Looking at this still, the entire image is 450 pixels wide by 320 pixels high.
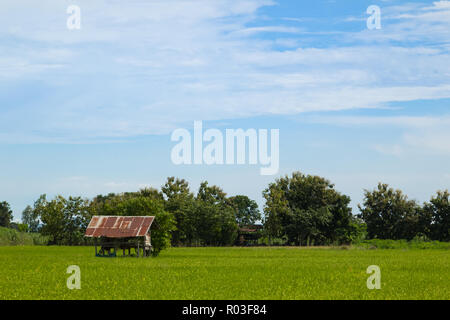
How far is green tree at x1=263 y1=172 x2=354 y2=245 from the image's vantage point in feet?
256

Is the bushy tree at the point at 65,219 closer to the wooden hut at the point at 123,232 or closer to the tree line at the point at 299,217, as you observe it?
the tree line at the point at 299,217

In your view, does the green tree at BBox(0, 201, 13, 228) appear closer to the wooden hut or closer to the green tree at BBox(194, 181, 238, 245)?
the green tree at BBox(194, 181, 238, 245)

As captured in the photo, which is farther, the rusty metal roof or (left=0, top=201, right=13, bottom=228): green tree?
(left=0, top=201, right=13, bottom=228): green tree

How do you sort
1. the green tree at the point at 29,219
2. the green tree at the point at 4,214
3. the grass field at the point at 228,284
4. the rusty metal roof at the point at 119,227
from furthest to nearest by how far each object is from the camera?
1. the green tree at the point at 29,219
2. the green tree at the point at 4,214
3. the rusty metal roof at the point at 119,227
4. the grass field at the point at 228,284

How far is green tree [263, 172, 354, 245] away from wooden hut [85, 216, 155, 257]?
111 feet

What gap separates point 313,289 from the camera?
2091cm

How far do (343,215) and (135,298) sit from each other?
6372 cm

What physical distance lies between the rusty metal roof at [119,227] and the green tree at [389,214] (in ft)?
135

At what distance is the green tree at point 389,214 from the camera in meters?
75.8

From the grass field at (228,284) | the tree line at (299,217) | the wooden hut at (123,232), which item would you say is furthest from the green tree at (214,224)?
the grass field at (228,284)

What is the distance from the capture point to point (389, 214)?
7744 centimetres

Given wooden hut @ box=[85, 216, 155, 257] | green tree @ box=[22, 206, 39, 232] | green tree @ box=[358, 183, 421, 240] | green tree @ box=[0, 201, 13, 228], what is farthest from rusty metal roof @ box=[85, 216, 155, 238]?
green tree @ box=[22, 206, 39, 232]
